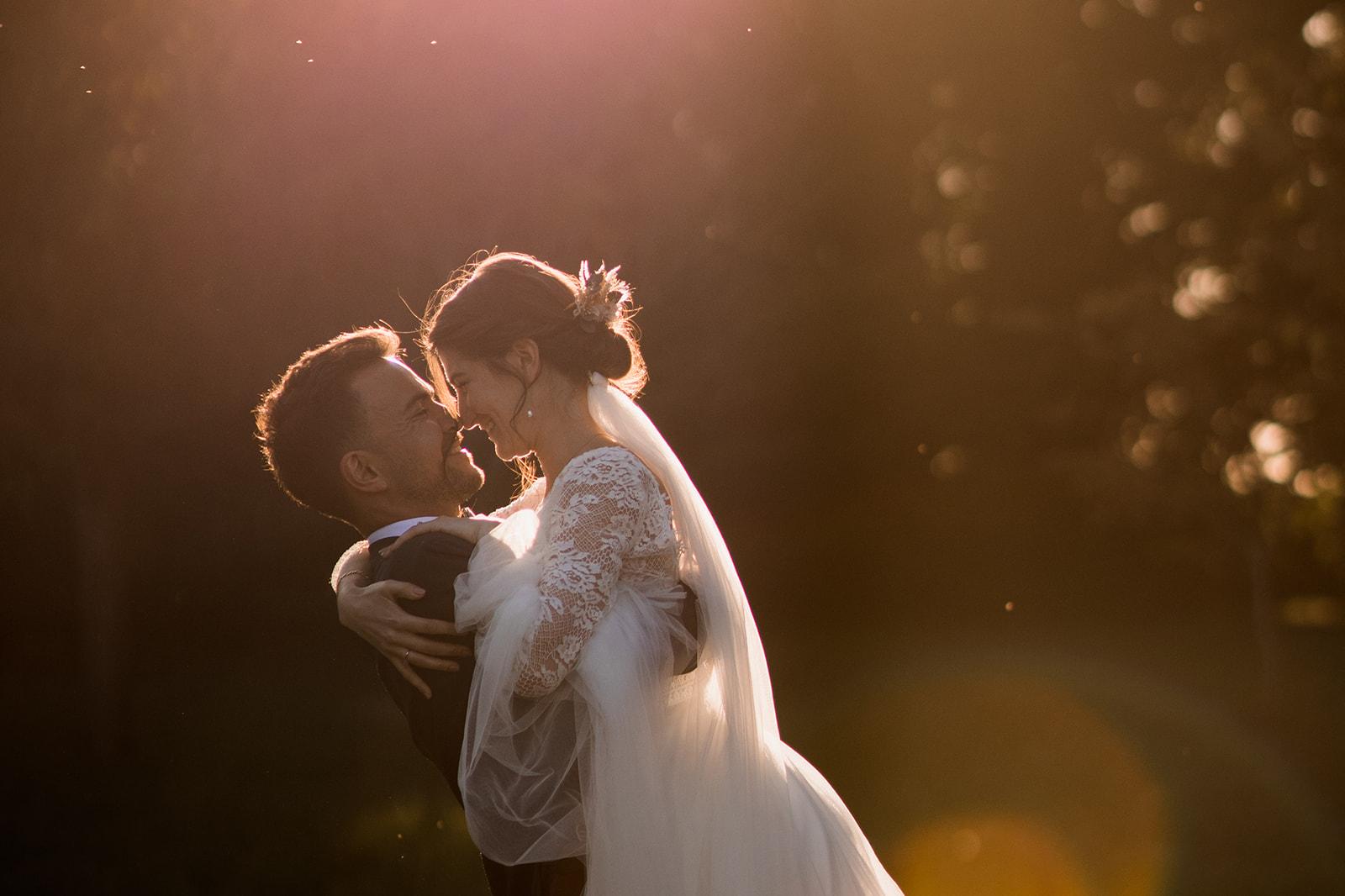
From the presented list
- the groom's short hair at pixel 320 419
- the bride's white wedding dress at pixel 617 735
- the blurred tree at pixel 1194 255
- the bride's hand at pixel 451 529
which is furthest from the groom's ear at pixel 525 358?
the blurred tree at pixel 1194 255

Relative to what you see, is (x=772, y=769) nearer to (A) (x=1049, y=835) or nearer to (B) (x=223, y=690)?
(A) (x=1049, y=835)

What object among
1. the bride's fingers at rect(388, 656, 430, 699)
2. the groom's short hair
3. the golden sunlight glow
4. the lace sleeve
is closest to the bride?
the lace sleeve

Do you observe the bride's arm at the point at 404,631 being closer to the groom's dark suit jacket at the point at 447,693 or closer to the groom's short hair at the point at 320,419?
the groom's dark suit jacket at the point at 447,693

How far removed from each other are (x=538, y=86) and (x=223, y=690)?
7.13 metres

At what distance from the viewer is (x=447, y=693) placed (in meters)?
3.52

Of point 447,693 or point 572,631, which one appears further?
point 447,693

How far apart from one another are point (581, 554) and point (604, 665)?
0.97ft

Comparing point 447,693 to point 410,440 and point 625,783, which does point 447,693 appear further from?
point 410,440

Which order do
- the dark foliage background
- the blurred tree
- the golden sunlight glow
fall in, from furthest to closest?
the blurred tree
the dark foliage background
the golden sunlight glow

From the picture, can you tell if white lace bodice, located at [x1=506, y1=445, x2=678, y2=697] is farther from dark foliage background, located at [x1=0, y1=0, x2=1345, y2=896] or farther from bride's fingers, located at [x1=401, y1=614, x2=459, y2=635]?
dark foliage background, located at [x1=0, y1=0, x2=1345, y2=896]

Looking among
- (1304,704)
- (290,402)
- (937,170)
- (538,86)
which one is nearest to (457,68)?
(538,86)

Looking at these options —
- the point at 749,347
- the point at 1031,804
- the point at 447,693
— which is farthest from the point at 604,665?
the point at 749,347

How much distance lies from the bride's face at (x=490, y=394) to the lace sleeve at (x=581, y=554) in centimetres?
29

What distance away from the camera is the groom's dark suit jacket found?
349cm
